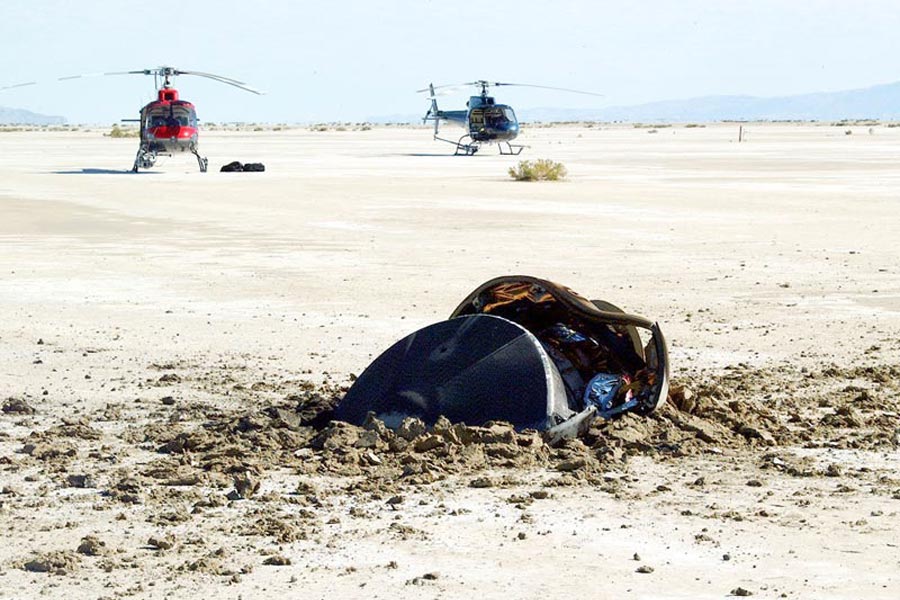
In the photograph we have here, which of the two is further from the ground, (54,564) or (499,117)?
(499,117)

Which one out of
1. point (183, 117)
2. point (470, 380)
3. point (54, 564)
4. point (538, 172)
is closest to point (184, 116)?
point (183, 117)

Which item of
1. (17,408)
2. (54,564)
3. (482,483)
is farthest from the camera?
(17,408)

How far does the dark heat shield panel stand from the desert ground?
271mm

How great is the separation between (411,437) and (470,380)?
0.56 metres

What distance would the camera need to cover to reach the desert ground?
6934mm

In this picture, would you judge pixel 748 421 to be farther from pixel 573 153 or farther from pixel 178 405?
pixel 573 153

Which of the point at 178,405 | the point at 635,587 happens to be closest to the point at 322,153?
the point at 178,405

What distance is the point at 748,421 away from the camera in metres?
9.79

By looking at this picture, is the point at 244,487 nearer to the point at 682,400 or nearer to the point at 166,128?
the point at 682,400

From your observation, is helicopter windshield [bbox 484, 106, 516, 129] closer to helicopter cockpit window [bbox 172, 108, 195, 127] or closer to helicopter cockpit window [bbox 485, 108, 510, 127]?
helicopter cockpit window [bbox 485, 108, 510, 127]

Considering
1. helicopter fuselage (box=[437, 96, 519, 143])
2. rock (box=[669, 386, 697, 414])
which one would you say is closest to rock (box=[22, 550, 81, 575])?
rock (box=[669, 386, 697, 414])

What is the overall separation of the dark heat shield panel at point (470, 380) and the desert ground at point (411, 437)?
271 mm

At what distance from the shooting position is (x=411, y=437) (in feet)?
30.0

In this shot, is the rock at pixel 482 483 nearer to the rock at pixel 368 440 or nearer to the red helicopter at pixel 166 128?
the rock at pixel 368 440
